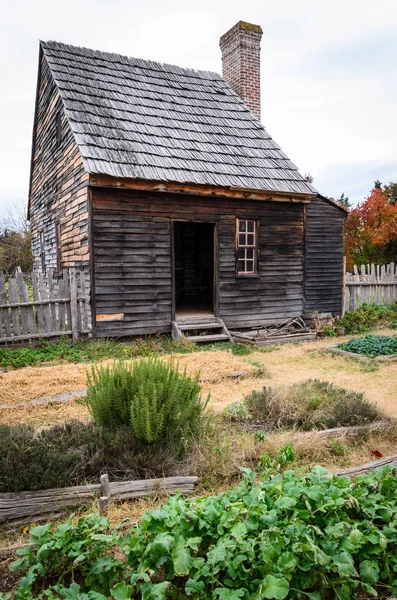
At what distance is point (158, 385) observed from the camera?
402cm

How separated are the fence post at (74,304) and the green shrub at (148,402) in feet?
18.6

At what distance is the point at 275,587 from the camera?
2.00 meters

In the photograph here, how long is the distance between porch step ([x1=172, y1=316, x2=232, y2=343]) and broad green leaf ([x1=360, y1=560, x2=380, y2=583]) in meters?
8.13

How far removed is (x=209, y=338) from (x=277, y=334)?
6.16ft

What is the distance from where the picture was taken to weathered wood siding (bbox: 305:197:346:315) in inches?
508

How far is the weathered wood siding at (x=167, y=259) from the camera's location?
32.8 ft

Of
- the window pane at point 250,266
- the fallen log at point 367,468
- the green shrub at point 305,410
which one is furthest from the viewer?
the window pane at point 250,266

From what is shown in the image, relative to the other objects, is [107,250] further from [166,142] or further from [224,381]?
[224,381]

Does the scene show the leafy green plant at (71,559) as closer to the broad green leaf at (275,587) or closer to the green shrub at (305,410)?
the broad green leaf at (275,587)

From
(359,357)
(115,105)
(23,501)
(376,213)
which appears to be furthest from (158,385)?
(376,213)

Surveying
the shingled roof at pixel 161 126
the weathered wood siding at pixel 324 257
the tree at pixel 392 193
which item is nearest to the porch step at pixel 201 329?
the weathered wood siding at pixel 324 257

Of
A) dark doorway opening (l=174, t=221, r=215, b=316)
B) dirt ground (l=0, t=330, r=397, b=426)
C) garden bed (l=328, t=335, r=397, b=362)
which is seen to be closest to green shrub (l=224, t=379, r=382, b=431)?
dirt ground (l=0, t=330, r=397, b=426)

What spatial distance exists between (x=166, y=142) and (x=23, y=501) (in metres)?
9.98

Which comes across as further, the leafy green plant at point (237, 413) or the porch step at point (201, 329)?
the porch step at point (201, 329)
